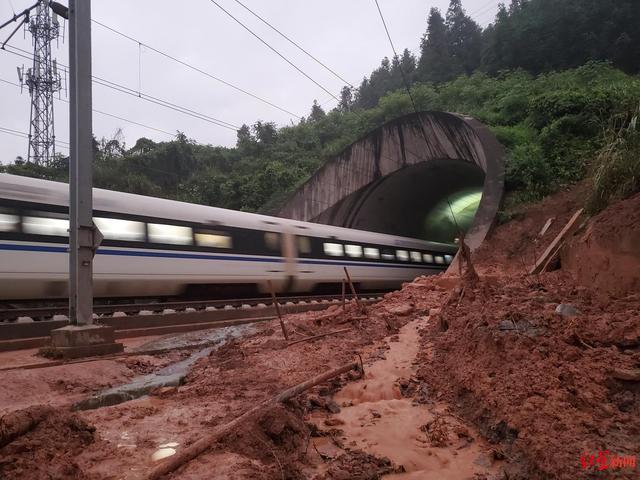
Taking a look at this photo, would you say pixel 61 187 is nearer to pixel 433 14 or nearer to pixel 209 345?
pixel 209 345

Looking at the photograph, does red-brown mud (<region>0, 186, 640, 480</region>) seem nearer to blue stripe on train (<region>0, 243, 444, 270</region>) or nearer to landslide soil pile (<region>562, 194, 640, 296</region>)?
landslide soil pile (<region>562, 194, 640, 296</region>)

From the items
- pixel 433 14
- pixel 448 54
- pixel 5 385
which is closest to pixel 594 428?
pixel 5 385

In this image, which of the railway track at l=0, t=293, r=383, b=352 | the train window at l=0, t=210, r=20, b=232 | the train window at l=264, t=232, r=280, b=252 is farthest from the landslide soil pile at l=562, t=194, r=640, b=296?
the train window at l=0, t=210, r=20, b=232

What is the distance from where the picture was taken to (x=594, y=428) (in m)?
3.08

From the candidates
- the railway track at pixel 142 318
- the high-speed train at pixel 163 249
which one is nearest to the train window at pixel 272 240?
the high-speed train at pixel 163 249

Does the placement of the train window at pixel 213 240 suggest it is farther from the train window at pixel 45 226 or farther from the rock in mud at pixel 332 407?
the rock in mud at pixel 332 407

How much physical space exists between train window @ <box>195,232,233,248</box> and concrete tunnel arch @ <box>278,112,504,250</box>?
8.78 metres

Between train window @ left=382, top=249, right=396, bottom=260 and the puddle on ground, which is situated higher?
train window @ left=382, top=249, right=396, bottom=260

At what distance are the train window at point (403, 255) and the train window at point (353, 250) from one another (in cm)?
301

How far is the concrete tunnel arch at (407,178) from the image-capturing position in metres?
18.8

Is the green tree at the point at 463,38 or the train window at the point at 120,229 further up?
the green tree at the point at 463,38

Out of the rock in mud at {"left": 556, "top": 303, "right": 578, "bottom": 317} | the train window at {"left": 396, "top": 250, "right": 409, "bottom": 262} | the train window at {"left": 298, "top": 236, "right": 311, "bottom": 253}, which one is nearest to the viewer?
the rock in mud at {"left": 556, "top": 303, "right": 578, "bottom": 317}

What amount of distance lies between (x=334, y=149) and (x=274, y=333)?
31.9 meters

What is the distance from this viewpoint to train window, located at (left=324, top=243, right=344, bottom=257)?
17.4 m
